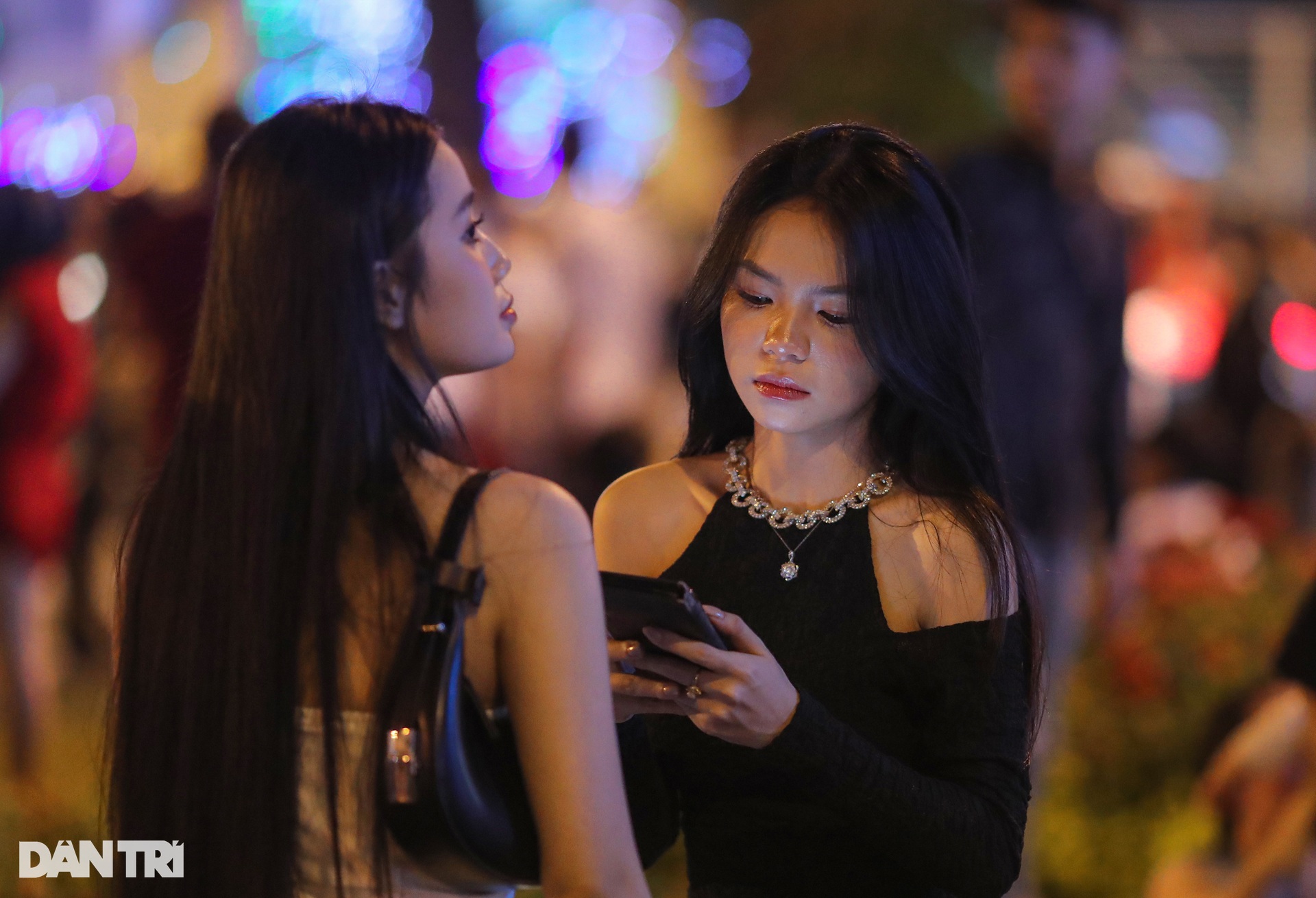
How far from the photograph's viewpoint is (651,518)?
1937 mm

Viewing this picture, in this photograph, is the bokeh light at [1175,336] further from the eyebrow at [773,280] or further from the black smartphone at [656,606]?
the black smartphone at [656,606]

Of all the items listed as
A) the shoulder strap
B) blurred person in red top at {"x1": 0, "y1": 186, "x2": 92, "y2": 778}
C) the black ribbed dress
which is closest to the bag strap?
the shoulder strap

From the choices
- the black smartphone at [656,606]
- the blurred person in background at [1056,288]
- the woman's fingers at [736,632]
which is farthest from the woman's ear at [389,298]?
the blurred person in background at [1056,288]

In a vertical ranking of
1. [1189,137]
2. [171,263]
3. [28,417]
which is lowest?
[28,417]

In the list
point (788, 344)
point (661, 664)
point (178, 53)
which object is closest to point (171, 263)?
point (788, 344)

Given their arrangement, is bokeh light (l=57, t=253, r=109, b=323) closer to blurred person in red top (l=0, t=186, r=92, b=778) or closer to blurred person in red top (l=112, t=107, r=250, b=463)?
blurred person in red top (l=0, t=186, r=92, b=778)

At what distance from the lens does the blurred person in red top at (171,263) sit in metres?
3.70

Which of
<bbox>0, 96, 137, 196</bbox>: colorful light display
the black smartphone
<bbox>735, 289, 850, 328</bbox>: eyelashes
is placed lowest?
the black smartphone

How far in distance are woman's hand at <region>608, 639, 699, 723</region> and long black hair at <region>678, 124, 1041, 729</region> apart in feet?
1.32

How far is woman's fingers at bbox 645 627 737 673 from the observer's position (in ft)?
5.04

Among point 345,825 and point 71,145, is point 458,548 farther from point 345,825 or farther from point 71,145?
point 71,145

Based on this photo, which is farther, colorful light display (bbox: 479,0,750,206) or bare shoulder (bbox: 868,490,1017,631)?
colorful light display (bbox: 479,0,750,206)

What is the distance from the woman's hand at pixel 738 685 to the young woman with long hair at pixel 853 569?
0.02m

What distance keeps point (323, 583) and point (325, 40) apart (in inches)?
226
